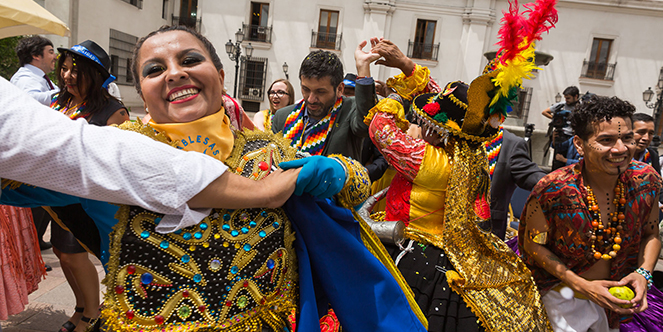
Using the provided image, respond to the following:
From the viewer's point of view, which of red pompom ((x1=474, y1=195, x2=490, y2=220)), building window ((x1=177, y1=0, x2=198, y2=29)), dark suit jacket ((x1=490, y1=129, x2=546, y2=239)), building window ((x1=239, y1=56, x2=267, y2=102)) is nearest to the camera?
red pompom ((x1=474, y1=195, x2=490, y2=220))

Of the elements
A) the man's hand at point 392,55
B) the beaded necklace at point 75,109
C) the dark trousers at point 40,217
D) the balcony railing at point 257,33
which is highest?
the balcony railing at point 257,33

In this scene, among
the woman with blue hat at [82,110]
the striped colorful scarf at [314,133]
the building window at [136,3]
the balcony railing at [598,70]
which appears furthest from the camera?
the balcony railing at [598,70]

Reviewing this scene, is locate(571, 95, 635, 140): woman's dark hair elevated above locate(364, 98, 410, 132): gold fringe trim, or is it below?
above

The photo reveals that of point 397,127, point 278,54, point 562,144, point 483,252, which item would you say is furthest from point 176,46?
point 278,54

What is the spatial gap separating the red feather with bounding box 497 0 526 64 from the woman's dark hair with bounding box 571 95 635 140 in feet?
1.74

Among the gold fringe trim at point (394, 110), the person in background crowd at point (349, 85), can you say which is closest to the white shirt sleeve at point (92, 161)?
the gold fringe trim at point (394, 110)

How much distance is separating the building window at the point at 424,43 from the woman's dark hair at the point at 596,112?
20.1 meters

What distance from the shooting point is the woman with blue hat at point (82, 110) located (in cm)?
271

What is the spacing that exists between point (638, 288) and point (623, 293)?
0.40ft

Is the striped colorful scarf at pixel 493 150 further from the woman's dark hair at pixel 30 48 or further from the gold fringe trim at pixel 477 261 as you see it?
the woman's dark hair at pixel 30 48

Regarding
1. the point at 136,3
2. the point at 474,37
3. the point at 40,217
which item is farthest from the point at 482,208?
the point at 136,3

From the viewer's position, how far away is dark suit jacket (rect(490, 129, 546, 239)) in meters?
3.37

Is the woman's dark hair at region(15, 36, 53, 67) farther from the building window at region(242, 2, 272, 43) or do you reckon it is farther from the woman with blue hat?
the building window at region(242, 2, 272, 43)

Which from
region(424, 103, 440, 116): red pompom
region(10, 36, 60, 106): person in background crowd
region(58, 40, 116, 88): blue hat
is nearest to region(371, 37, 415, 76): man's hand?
region(424, 103, 440, 116): red pompom
